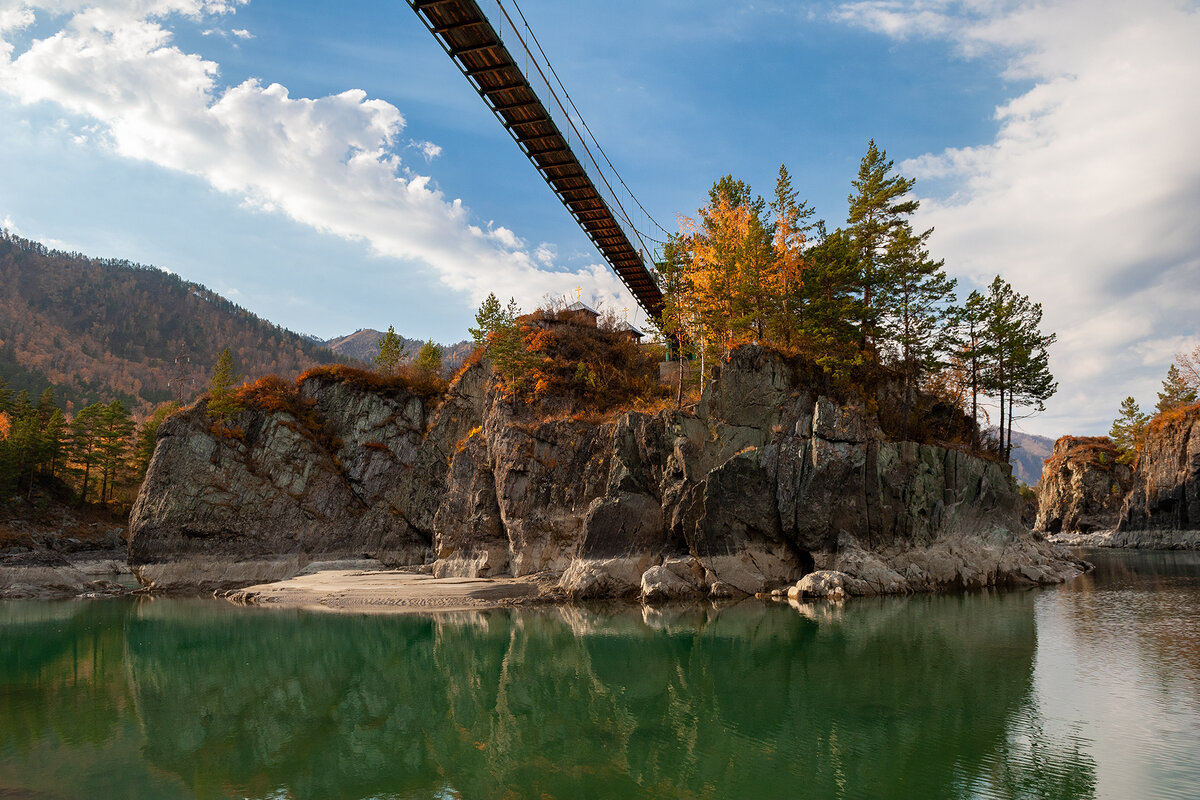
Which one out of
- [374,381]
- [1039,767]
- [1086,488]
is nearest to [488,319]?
[374,381]

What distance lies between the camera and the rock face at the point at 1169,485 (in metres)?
68.1

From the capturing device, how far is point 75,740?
16.2 meters

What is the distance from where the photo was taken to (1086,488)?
92.9m

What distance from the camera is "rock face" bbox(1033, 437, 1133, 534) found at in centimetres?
9081

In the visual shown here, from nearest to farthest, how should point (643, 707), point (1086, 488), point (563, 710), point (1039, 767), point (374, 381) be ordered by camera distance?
point (1039, 767) < point (643, 707) < point (563, 710) < point (374, 381) < point (1086, 488)

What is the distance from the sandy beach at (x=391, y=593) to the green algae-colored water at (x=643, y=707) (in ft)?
24.0

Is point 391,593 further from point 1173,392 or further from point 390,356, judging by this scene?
point 1173,392

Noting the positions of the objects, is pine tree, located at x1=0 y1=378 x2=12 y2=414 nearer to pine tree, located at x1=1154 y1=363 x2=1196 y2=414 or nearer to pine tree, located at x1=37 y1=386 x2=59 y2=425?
pine tree, located at x1=37 y1=386 x2=59 y2=425

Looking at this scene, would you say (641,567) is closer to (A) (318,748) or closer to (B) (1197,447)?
(A) (318,748)

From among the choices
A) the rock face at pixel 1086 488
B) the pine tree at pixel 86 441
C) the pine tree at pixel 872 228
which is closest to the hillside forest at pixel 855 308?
the pine tree at pixel 872 228

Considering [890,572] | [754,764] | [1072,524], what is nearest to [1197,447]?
[1072,524]

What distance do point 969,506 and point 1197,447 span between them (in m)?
48.4

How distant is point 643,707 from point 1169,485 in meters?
81.5

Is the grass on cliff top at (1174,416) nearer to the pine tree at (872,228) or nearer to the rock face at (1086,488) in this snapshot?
the rock face at (1086,488)
